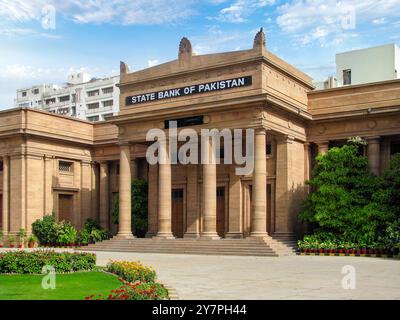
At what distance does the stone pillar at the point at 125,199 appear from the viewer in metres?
42.8

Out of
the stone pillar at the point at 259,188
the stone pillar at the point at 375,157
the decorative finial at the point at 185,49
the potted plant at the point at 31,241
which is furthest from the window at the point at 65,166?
the stone pillar at the point at 375,157

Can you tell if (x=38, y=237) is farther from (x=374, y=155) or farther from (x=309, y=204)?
(x=374, y=155)

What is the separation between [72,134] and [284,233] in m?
21.5

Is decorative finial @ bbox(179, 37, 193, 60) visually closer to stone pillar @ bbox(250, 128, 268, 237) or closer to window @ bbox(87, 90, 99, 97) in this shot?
stone pillar @ bbox(250, 128, 268, 237)

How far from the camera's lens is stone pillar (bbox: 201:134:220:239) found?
38.2 meters

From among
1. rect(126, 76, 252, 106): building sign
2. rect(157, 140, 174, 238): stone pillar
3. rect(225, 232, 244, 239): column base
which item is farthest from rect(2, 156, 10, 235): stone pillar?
rect(225, 232, 244, 239): column base

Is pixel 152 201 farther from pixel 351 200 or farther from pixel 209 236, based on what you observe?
pixel 351 200

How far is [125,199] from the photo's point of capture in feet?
141

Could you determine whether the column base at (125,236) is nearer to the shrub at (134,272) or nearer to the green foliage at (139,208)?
the green foliage at (139,208)

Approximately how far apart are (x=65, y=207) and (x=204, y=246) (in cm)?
1777

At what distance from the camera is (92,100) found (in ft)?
368

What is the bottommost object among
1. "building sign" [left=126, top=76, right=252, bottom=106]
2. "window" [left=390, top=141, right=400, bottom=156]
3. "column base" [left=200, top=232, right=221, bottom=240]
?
"column base" [left=200, top=232, right=221, bottom=240]

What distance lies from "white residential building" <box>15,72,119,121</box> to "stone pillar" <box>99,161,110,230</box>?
56.7 meters
